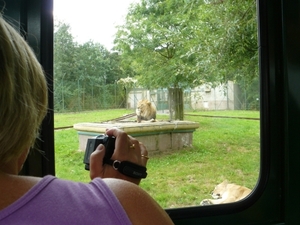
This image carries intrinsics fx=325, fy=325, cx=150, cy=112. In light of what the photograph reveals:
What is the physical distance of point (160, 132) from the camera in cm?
129

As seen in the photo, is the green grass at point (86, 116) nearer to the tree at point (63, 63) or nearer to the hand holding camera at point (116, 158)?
the tree at point (63, 63)

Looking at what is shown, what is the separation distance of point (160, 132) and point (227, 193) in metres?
0.36

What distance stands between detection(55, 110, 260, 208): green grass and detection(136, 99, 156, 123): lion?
0.08 metres

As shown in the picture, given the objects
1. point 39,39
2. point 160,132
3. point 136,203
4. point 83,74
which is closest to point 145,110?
point 160,132

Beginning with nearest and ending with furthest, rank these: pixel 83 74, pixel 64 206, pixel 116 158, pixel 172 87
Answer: pixel 64 206, pixel 116 158, pixel 83 74, pixel 172 87

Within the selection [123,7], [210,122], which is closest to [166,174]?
[210,122]

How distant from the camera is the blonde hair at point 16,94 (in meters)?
0.44

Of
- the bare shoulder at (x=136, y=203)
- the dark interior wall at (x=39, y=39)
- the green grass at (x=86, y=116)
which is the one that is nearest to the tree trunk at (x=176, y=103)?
the green grass at (x=86, y=116)

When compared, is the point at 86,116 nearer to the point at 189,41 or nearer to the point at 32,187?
the point at 189,41

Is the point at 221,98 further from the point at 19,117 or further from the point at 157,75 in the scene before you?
the point at 19,117

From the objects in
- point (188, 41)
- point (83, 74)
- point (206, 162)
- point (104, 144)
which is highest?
point (188, 41)

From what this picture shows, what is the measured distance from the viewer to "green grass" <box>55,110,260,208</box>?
1230mm

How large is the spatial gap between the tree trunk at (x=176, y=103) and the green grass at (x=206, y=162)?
0.14 feet

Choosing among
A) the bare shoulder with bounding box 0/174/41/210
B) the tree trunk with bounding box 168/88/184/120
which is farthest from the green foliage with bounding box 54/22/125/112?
the bare shoulder with bounding box 0/174/41/210
